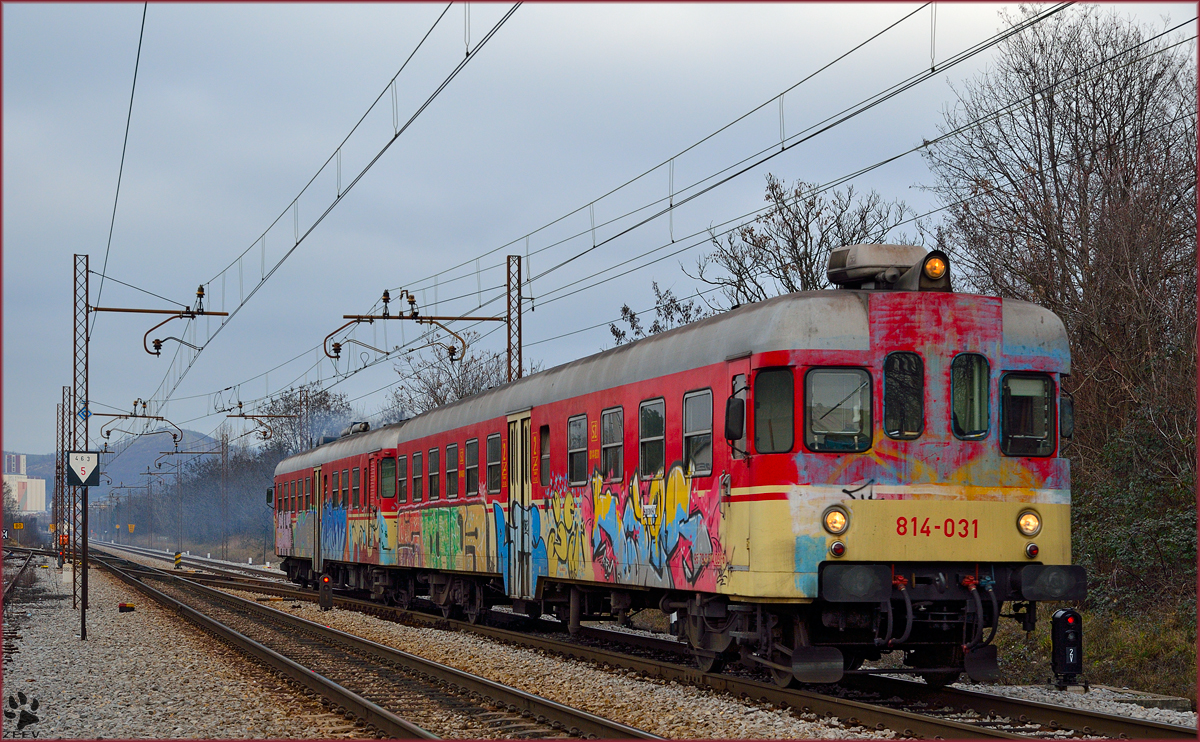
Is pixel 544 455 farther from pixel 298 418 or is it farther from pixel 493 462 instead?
pixel 298 418

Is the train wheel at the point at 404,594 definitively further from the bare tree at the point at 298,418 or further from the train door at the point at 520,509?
the bare tree at the point at 298,418

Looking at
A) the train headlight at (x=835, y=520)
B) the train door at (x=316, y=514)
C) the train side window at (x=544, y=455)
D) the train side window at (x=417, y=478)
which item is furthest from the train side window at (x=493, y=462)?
Result: the train door at (x=316, y=514)

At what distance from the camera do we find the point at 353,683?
12828 millimetres

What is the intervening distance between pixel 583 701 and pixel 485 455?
7508mm

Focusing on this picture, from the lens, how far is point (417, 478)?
22.3m

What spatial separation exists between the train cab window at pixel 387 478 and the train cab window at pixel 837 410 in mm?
14583

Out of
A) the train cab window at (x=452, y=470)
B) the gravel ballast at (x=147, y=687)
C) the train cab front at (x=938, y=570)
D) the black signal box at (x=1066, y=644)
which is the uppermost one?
the train cab window at (x=452, y=470)

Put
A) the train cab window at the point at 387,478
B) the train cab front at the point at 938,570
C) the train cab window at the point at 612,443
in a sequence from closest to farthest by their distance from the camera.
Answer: the train cab front at the point at 938,570 < the train cab window at the point at 612,443 < the train cab window at the point at 387,478

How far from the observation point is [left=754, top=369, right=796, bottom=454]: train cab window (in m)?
10.4

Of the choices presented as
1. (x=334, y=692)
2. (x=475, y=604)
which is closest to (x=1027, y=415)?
(x=334, y=692)

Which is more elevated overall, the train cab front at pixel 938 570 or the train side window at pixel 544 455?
the train side window at pixel 544 455

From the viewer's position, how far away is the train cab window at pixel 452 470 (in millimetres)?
19859

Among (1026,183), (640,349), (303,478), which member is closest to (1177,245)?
(1026,183)

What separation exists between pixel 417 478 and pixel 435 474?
131 cm
